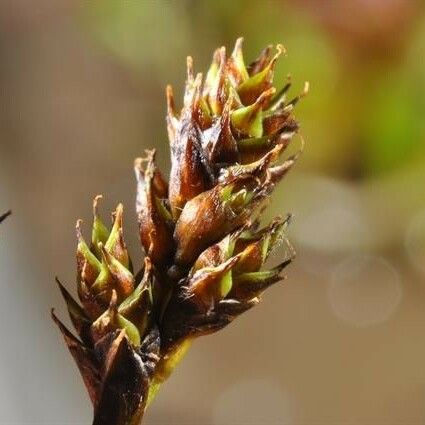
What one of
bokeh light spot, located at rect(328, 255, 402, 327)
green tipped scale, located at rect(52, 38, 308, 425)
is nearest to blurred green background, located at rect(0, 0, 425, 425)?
bokeh light spot, located at rect(328, 255, 402, 327)

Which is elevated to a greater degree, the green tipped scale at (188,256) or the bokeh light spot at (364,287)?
the green tipped scale at (188,256)

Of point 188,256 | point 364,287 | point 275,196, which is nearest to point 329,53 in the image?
point 275,196

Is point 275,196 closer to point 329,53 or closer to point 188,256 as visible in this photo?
point 329,53

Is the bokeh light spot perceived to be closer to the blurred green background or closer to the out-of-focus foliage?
the blurred green background

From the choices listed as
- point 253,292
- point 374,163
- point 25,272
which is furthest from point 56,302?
point 253,292

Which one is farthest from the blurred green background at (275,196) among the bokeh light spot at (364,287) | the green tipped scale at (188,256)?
the green tipped scale at (188,256)

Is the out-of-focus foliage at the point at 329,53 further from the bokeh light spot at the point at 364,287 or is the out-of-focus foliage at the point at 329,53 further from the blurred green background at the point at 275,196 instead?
the bokeh light spot at the point at 364,287
